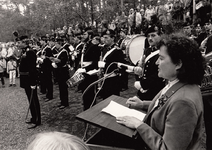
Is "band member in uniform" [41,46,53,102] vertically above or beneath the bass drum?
beneath

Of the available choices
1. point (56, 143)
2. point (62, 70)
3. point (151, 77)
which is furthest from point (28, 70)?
point (56, 143)

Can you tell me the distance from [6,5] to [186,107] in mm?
28192

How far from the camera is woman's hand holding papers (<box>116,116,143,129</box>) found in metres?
1.64

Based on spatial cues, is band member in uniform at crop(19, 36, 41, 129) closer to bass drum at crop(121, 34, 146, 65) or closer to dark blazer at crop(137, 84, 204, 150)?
bass drum at crop(121, 34, 146, 65)

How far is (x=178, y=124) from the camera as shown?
1387 mm

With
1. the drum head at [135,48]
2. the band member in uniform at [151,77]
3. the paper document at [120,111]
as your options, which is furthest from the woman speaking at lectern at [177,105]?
the drum head at [135,48]

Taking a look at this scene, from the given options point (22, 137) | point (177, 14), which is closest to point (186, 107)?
point (22, 137)

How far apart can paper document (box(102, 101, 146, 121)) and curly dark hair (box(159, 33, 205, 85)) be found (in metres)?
0.57

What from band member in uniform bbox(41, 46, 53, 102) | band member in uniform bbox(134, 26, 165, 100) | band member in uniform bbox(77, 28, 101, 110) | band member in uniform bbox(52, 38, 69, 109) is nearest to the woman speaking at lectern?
band member in uniform bbox(134, 26, 165, 100)

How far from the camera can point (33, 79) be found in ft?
16.6

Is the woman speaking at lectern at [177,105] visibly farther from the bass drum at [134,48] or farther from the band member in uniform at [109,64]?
the bass drum at [134,48]

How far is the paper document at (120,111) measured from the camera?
1.96 meters

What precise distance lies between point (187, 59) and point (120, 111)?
31.2 inches

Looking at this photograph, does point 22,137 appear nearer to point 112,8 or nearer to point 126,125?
point 126,125
